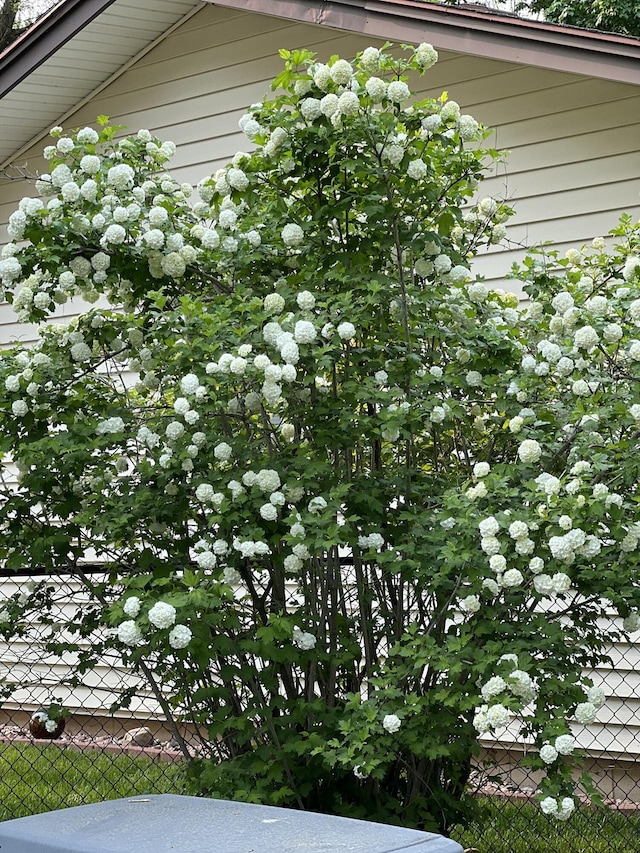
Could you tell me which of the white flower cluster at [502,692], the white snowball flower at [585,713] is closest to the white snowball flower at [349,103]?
the white flower cluster at [502,692]

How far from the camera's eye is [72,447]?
3.59 m

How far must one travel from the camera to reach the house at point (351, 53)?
5496mm

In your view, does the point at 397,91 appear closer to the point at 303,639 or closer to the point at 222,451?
the point at 222,451

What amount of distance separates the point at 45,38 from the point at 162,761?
4752 mm

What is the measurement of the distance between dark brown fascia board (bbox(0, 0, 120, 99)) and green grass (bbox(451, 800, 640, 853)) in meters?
5.43

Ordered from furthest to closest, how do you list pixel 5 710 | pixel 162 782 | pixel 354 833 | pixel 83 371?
pixel 5 710, pixel 162 782, pixel 83 371, pixel 354 833

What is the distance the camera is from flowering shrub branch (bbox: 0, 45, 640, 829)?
3203 millimetres

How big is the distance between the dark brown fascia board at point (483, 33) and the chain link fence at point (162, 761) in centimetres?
312

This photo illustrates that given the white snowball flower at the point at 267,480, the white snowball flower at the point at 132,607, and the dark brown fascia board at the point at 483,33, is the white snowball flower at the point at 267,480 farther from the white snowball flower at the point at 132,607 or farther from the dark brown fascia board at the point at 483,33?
the dark brown fascia board at the point at 483,33

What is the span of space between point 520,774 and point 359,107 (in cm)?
396

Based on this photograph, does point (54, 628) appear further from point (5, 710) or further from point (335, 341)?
point (5, 710)

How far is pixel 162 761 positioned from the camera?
6.04 meters

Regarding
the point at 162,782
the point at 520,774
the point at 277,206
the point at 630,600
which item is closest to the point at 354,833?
the point at 630,600

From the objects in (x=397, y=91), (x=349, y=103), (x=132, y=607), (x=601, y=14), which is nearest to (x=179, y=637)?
(x=132, y=607)
